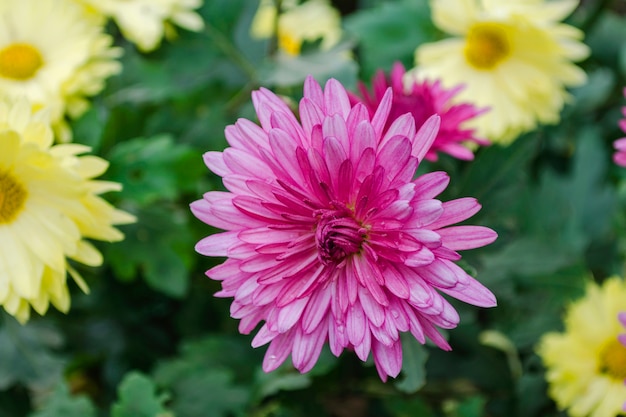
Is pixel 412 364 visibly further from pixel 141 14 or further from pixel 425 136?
pixel 141 14

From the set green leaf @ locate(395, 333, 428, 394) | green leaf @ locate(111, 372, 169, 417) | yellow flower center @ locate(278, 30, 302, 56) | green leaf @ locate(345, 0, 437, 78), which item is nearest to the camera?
green leaf @ locate(395, 333, 428, 394)

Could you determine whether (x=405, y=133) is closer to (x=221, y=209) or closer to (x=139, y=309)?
(x=221, y=209)

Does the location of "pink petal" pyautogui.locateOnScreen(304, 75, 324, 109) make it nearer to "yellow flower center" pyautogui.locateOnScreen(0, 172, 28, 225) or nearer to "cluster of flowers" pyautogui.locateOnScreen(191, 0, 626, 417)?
"cluster of flowers" pyautogui.locateOnScreen(191, 0, 626, 417)

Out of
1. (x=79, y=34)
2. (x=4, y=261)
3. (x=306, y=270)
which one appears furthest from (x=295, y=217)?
(x=79, y=34)

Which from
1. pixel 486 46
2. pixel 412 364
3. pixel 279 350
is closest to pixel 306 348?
pixel 279 350

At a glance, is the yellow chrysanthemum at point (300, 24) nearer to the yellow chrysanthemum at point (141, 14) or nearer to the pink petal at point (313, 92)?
the yellow chrysanthemum at point (141, 14)

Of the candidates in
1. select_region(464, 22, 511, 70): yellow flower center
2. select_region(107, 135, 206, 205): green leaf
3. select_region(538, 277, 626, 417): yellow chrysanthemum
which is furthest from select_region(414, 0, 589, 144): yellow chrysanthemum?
select_region(107, 135, 206, 205): green leaf
